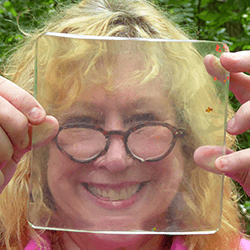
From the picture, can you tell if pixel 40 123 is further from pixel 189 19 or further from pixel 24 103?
pixel 189 19

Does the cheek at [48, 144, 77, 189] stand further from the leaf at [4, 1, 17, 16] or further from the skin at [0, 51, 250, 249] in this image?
the leaf at [4, 1, 17, 16]

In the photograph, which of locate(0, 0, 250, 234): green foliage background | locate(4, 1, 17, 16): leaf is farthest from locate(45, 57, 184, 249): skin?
locate(4, 1, 17, 16): leaf

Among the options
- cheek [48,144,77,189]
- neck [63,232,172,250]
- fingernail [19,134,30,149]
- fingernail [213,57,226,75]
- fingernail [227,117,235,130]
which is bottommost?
neck [63,232,172,250]

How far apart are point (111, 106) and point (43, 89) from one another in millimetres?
233

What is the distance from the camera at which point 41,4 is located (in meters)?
2.14

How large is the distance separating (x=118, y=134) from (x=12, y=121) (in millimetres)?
336

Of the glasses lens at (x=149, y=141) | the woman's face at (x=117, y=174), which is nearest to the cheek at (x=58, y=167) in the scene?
the woman's face at (x=117, y=174)

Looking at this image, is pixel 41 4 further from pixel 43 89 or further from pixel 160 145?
pixel 160 145

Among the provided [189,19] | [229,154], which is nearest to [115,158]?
[229,154]

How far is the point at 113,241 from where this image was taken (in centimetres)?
126

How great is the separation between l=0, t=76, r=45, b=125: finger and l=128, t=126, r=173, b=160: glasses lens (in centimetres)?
31

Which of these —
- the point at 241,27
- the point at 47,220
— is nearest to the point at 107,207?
the point at 47,220

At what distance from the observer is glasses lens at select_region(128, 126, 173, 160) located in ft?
3.00

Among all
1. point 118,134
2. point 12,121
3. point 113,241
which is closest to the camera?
point 12,121
